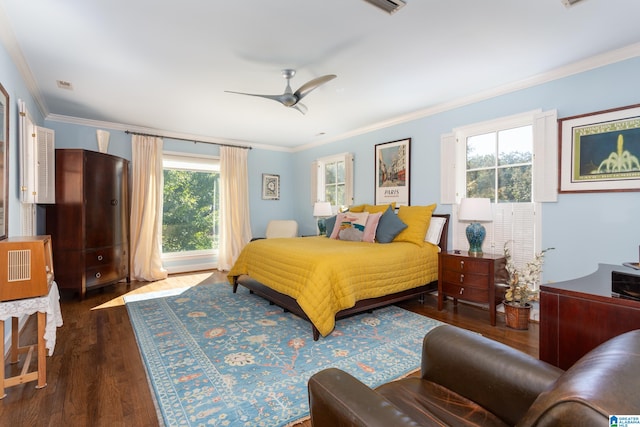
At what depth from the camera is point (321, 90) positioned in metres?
3.55

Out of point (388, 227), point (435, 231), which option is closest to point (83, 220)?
point (388, 227)

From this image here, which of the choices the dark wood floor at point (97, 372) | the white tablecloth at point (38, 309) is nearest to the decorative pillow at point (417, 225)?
the dark wood floor at point (97, 372)

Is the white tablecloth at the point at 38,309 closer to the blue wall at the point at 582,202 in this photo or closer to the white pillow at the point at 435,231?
the white pillow at the point at 435,231

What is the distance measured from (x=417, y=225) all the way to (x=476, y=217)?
0.71 meters

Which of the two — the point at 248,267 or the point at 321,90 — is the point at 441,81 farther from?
the point at 248,267

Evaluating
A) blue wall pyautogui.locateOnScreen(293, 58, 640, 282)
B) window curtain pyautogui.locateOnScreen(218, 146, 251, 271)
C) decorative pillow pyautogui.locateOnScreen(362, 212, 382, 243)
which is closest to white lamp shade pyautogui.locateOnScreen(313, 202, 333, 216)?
decorative pillow pyautogui.locateOnScreen(362, 212, 382, 243)

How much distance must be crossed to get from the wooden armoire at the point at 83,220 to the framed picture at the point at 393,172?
3860 millimetres

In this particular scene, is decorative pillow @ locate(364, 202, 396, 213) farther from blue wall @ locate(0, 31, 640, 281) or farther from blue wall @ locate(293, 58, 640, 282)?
blue wall @ locate(293, 58, 640, 282)

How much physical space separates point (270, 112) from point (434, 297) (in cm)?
332

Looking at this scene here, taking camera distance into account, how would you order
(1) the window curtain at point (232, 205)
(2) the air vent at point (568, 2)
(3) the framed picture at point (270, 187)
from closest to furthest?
1. (2) the air vent at point (568, 2)
2. (1) the window curtain at point (232, 205)
3. (3) the framed picture at point (270, 187)

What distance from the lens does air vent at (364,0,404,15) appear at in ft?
6.57

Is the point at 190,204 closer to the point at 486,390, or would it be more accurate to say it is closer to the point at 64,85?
the point at 64,85

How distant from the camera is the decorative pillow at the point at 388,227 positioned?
385cm

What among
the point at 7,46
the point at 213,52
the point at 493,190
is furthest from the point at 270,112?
the point at 493,190
